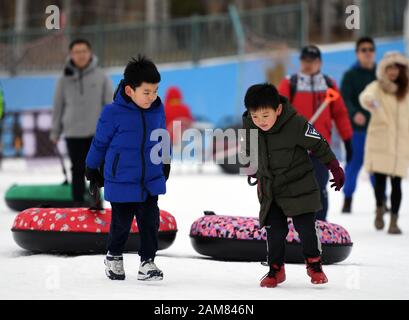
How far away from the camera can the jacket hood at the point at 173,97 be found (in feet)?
65.0

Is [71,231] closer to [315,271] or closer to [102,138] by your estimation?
[102,138]

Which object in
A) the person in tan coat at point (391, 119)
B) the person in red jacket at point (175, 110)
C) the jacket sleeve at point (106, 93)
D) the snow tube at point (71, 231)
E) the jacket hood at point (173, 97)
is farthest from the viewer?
the jacket hood at point (173, 97)

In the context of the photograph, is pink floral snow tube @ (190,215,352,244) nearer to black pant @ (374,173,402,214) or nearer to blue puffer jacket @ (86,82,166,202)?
blue puffer jacket @ (86,82,166,202)

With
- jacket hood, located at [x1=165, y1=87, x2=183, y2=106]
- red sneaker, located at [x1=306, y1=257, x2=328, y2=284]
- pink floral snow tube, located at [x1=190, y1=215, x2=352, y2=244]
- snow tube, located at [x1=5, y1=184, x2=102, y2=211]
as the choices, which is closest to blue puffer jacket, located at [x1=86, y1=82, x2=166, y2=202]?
red sneaker, located at [x1=306, y1=257, x2=328, y2=284]

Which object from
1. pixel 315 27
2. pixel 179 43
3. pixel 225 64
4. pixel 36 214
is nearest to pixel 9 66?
pixel 179 43

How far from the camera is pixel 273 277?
568 cm

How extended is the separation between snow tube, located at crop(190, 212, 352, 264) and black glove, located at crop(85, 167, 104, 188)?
1.23 metres

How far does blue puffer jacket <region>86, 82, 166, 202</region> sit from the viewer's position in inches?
225

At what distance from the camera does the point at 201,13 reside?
35750 millimetres

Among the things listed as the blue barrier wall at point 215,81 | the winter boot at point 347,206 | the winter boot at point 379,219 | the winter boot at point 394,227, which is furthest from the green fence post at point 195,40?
the winter boot at point 394,227

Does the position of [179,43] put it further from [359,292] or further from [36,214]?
[359,292]

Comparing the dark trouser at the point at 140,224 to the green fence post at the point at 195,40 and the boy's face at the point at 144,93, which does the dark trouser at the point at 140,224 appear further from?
the green fence post at the point at 195,40
